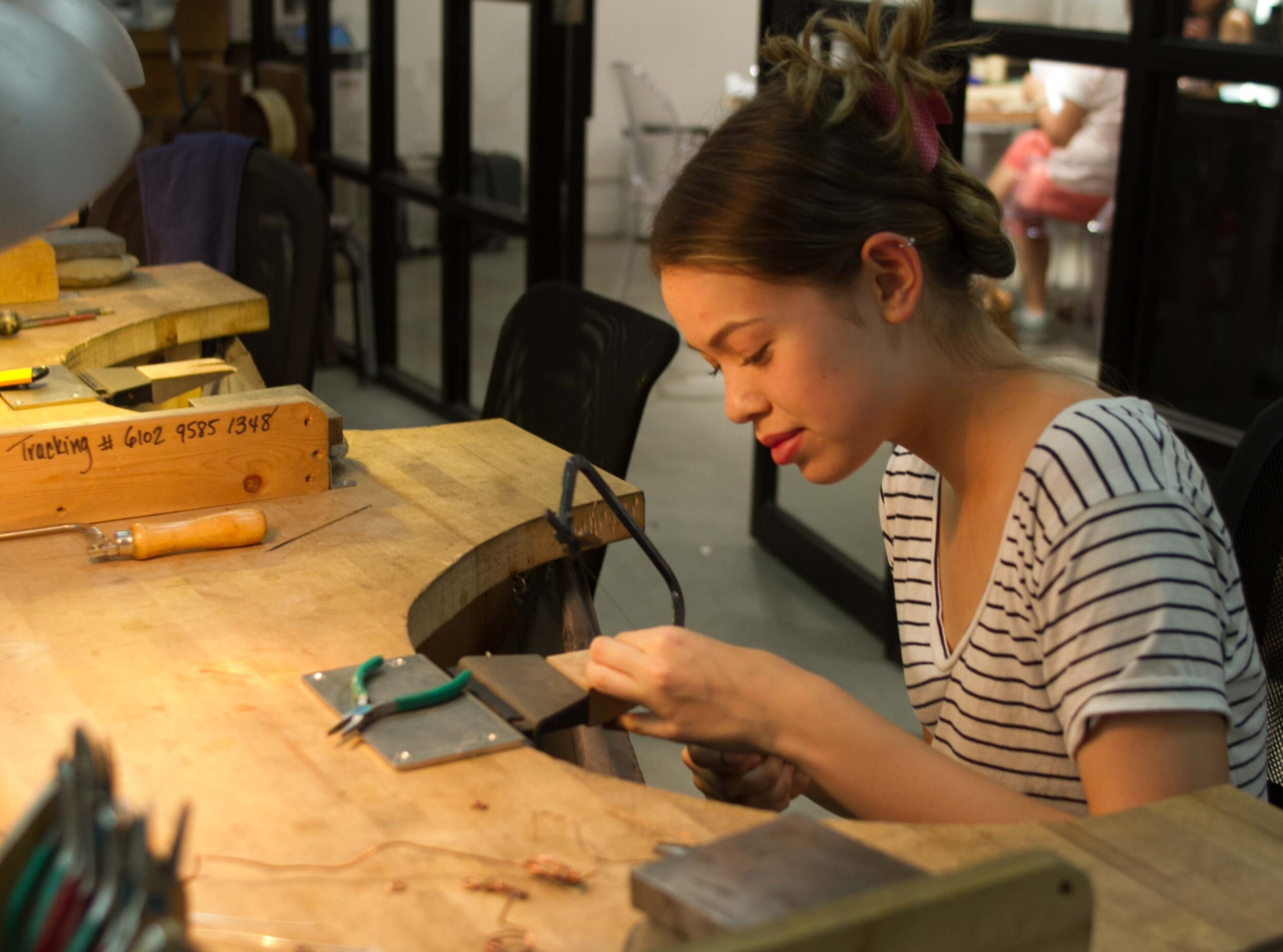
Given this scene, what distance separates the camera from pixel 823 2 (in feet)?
9.42

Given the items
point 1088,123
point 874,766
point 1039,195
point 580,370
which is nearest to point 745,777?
point 874,766

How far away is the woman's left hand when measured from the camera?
40.7 inches

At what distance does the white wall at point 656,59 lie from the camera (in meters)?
6.62

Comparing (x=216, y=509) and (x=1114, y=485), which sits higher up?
(x=1114, y=485)

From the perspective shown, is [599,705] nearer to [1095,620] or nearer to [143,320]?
[1095,620]

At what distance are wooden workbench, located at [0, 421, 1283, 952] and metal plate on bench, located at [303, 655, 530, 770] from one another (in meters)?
0.01

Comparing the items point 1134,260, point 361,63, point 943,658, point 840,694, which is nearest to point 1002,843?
point 840,694

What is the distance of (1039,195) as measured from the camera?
14.9 ft

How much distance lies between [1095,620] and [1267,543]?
39 centimetres

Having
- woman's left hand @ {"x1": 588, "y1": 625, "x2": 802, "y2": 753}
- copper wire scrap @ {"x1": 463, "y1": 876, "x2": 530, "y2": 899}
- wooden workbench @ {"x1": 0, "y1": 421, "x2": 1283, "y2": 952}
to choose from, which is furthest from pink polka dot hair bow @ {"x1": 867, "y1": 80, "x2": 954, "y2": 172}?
copper wire scrap @ {"x1": 463, "y1": 876, "x2": 530, "y2": 899}

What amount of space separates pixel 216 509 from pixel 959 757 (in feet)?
2.75

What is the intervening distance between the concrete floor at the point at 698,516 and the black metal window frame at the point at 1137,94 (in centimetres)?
76

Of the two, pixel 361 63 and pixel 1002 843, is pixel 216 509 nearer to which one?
pixel 1002 843

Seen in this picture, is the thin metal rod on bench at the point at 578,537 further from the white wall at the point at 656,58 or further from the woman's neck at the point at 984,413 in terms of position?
the white wall at the point at 656,58
